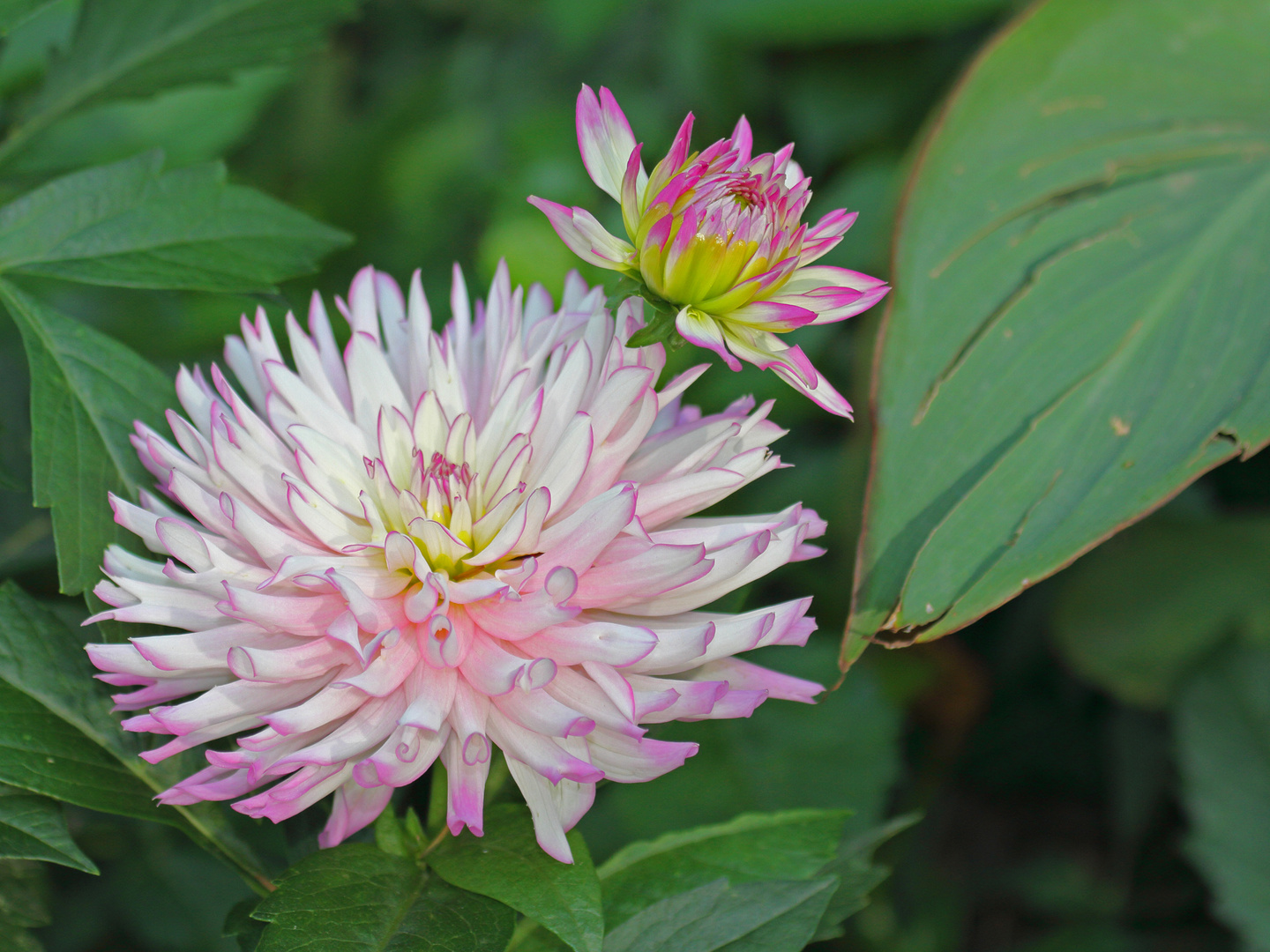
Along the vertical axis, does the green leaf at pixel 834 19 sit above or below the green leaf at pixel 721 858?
above

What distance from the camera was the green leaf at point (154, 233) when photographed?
62 cm

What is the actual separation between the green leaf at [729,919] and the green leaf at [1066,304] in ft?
0.42

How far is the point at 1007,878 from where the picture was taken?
1.29 m

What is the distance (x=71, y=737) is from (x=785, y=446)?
3.23 feet

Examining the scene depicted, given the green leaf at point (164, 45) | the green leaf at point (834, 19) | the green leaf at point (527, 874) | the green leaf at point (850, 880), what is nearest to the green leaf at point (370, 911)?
the green leaf at point (527, 874)

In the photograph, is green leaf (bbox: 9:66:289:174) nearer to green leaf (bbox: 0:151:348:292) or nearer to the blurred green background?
the blurred green background

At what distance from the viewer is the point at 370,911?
48 cm

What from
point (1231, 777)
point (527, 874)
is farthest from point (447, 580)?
point (1231, 777)

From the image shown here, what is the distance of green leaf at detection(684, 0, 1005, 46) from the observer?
1.35 m

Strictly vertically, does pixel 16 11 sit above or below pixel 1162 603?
above

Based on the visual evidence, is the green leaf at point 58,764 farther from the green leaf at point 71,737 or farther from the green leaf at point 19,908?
the green leaf at point 19,908

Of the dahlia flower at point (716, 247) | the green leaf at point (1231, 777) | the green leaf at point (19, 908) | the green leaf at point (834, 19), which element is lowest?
the green leaf at point (1231, 777)

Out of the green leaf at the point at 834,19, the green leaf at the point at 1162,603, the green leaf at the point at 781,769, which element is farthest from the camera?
the green leaf at the point at 834,19

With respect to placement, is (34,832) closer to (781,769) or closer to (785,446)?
(781,769)
